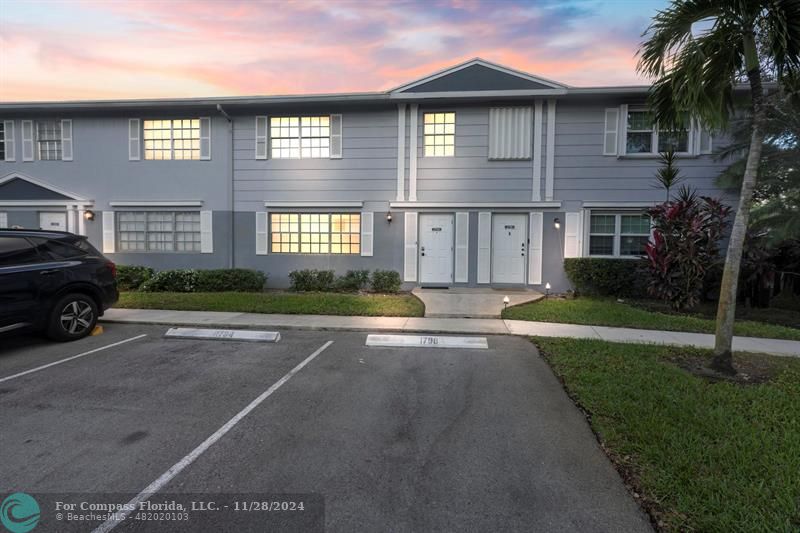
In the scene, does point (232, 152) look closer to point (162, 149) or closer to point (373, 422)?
point (162, 149)

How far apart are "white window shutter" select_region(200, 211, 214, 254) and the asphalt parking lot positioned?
726 cm

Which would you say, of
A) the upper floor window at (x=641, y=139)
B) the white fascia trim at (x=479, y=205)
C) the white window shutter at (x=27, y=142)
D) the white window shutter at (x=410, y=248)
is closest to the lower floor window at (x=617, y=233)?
the white fascia trim at (x=479, y=205)

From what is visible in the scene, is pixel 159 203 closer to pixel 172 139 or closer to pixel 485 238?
pixel 172 139

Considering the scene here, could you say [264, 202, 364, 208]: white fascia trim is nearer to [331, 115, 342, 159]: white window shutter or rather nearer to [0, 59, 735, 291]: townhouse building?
[0, 59, 735, 291]: townhouse building

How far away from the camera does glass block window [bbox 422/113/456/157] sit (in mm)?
12031

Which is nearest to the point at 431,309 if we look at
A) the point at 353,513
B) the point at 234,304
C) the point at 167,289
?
the point at 234,304

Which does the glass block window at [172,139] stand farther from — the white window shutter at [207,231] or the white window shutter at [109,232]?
the white window shutter at [109,232]

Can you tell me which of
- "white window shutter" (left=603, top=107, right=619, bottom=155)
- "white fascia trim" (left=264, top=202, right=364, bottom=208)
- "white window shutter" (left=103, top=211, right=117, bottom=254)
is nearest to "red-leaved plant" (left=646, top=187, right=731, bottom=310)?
"white window shutter" (left=603, top=107, right=619, bottom=155)

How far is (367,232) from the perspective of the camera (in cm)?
1231

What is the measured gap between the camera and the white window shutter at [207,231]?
12828mm

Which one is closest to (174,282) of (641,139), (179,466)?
(179,466)

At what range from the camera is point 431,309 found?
9047 mm

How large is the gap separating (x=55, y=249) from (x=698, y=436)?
871 centimetres

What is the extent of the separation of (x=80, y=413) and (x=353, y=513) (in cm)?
309
